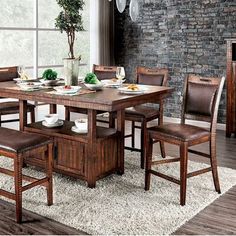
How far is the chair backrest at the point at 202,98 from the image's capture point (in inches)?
134

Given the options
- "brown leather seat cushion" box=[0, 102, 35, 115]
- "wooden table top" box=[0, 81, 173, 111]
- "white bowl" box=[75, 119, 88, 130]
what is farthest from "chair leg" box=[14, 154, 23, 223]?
"brown leather seat cushion" box=[0, 102, 35, 115]

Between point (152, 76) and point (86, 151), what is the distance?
4.81 feet

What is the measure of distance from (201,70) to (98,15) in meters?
1.91

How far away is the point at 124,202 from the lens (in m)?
3.22

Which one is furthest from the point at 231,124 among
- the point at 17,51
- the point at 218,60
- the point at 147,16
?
the point at 17,51

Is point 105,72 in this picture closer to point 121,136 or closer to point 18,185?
point 121,136

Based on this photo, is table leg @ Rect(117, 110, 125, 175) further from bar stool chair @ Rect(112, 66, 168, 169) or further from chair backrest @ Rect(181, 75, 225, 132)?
chair backrest @ Rect(181, 75, 225, 132)

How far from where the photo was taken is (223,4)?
5.84 m

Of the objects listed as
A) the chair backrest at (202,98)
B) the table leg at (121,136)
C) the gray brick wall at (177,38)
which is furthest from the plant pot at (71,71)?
the gray brick wall at (177,38)

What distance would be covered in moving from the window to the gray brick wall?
2.88 ft

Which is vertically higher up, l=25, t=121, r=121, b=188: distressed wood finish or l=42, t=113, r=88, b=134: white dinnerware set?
l=42, t=113, r=88, b=134: white dinnerware set

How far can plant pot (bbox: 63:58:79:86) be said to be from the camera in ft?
12.5

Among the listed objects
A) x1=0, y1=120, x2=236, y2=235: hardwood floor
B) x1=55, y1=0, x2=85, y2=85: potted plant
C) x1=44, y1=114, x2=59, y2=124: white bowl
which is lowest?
x1=0, y1=120, x2=236, y2=235: hardwood floor

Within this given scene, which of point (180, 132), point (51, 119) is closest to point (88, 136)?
point (51, 119)
